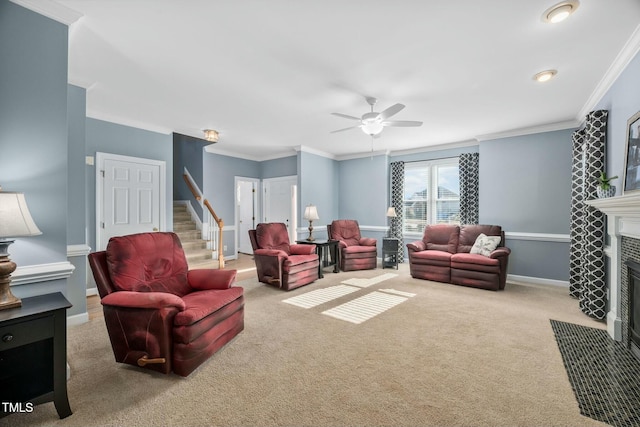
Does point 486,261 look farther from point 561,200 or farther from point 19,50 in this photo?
point 19,50

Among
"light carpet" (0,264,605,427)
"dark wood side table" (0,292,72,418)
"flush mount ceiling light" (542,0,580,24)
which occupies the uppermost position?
"flush mount ceiling light" (542,0,580,24)

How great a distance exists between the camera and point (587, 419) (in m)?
1.73

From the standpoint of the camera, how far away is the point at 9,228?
1574 mm

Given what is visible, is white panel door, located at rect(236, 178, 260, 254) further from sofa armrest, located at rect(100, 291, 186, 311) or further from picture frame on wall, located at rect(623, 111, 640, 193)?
picture frame on wall, located at rect(623, 111, 640, 193)

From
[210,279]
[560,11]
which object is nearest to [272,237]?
[210,279]

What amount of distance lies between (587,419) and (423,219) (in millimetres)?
5100

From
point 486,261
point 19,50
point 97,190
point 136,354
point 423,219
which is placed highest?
point 19,50

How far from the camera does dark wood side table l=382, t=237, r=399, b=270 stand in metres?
6.14

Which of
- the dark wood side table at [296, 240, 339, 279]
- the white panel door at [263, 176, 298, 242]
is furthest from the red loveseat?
the white panel door at [263, 176, 298, 242]

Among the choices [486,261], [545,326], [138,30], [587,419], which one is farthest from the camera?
[486,261]

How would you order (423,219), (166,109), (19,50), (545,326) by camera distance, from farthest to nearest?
1. (423,219)
2. (166,109)
3. (545,326)
4. (19,50)

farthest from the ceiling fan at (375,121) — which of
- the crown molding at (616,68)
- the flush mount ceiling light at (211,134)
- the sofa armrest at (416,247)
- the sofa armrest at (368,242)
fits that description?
the sofa armrest at (368,242)

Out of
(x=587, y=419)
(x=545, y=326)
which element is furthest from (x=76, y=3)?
(x=545, y=326)

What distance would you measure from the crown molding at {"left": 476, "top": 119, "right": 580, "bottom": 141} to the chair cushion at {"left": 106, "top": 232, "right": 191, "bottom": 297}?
18.3 ft
